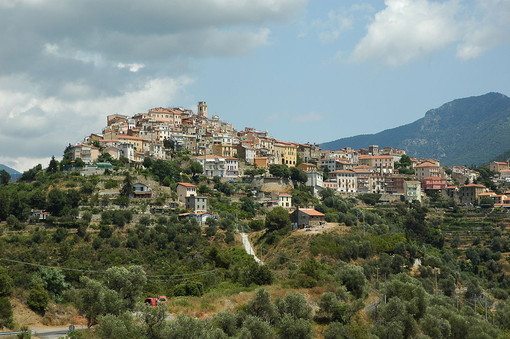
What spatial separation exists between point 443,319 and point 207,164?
53.5 metres

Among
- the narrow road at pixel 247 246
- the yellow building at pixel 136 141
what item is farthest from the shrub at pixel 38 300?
the yellow building at pixel 136 141

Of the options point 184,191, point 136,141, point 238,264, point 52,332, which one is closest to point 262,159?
point 136,141

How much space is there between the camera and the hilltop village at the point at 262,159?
82.2 m

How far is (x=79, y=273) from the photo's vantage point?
4122 cm

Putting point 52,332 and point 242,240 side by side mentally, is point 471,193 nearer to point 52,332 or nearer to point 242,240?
point 242,240

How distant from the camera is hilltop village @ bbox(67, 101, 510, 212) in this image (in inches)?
3238

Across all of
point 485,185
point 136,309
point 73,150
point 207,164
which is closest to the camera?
point 136,309

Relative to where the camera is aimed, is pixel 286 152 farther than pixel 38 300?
Yes

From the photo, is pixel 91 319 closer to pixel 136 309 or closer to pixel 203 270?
pixel 136 309

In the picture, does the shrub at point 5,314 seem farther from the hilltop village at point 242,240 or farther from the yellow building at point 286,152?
the yellow building at point 286,152

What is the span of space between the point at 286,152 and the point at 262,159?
1003cm

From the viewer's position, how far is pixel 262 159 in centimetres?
9262

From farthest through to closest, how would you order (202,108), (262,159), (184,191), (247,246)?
1. (202,108)
2. (262,159)
3. (184,191)
4. (247,246)

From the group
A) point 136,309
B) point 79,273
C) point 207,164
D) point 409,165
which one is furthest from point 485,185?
point 136,309
